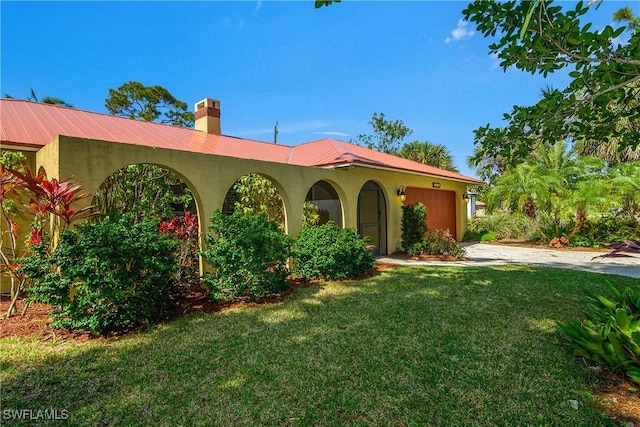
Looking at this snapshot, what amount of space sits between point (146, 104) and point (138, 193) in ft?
78.3

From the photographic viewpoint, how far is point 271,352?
12.9ft

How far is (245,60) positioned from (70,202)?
29.4 feet

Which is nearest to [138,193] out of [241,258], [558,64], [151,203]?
[151,203]

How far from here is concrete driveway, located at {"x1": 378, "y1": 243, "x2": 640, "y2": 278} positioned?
900cm

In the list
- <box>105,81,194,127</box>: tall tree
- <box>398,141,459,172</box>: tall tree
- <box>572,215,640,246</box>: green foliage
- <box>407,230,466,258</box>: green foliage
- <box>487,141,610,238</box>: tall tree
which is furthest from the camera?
<box>398,141,459,172</box>: tall tree

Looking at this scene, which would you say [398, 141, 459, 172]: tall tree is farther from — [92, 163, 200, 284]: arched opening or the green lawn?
[92, 163, 200, 284]: arched opening

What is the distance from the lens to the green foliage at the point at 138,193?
24.6 ft

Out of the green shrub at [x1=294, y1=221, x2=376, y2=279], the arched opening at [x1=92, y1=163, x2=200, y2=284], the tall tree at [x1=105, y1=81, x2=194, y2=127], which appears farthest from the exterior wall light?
the tall tree at [x1=105, y1=81, x2=194, y2=127]

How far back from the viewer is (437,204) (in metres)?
15.7

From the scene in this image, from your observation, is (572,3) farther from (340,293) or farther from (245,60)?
(245,60)

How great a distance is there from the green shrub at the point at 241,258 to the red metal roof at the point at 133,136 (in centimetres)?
376

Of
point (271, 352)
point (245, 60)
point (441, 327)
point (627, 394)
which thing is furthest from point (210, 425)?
point (245, 60)

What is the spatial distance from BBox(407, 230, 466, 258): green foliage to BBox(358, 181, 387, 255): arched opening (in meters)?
1.24

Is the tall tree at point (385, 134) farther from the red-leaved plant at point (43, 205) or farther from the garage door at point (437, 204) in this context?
the red-leaved plant at point (43, 205)
